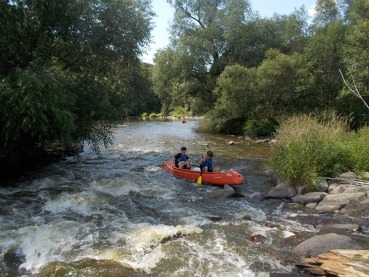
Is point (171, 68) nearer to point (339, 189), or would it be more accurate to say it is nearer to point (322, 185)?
point (322, 185)

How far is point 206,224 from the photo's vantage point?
23.0 ft

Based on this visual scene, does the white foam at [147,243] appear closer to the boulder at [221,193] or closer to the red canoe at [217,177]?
the boulder at [221,193]

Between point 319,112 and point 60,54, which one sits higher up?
point 60,54

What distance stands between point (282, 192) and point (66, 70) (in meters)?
8.97

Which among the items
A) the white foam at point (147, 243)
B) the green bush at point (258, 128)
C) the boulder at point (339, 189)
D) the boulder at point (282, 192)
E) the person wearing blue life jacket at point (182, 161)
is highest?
the green bush at point (258, 128)

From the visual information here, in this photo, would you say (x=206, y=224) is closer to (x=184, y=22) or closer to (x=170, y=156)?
(x=170, y=156)

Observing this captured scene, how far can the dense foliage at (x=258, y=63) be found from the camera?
20.9m

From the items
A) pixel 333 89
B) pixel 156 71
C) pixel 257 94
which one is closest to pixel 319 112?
pixel 333 89

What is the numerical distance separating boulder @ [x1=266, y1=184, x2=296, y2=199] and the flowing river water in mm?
356

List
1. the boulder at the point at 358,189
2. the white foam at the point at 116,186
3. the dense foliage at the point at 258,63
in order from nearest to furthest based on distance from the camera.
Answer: the boulder at the point at 358,189 → the white foam at the point at 116,186 → the dense foliage at the point at 258,63

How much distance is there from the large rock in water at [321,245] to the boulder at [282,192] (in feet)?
10.4

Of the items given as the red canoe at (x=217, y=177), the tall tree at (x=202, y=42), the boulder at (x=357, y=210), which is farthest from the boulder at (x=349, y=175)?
the tall tree at (x=202, y=42)

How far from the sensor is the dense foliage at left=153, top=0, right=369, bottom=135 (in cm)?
2092

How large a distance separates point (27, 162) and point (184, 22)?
2018 cm
